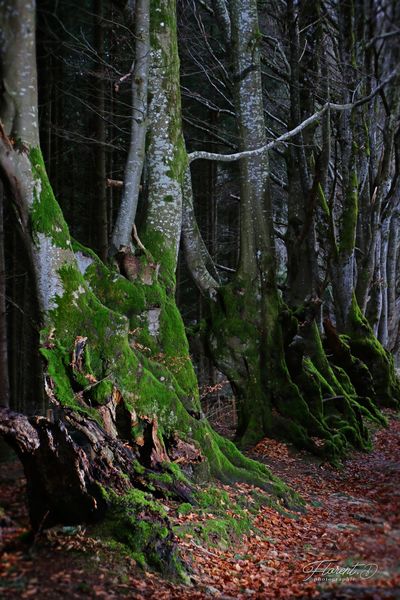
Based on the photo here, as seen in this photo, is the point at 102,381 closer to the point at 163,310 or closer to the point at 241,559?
the point at 163,310

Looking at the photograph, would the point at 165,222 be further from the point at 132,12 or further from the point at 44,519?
the point at 44,519

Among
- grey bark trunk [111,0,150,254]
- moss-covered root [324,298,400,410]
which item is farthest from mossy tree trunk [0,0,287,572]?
moss-covered root [324,298,400,410]

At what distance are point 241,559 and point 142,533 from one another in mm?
1293

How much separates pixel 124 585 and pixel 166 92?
6.52 m

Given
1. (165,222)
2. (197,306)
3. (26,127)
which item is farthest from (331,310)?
(26,127)

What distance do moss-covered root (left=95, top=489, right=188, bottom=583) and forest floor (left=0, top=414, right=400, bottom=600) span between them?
0.41ft

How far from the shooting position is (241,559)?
5070mm

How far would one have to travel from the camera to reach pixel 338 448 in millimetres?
9648

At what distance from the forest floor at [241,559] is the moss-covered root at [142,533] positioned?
0.41 feet

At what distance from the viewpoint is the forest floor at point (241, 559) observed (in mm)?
3305

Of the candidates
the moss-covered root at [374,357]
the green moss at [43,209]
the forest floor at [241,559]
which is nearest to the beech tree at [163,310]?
the green moss at [43,209]

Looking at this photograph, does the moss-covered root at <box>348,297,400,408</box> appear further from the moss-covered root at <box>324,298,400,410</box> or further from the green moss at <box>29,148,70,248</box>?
the green moss at <box>29,148,70,248</box>

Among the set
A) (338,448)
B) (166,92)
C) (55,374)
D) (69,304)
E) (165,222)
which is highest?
(166,92)

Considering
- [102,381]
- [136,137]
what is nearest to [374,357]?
[136,137]
